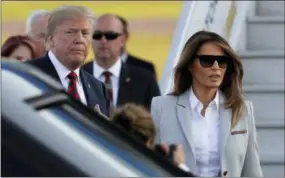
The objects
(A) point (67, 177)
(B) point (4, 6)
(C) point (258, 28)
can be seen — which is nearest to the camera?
(A) point (67, 177)

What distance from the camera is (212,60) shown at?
6.51m

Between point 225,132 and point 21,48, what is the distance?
243 centimetres

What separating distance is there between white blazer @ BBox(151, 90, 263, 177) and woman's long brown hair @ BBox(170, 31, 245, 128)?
39 millimetres

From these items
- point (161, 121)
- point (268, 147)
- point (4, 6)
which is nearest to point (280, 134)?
point (268, 147)

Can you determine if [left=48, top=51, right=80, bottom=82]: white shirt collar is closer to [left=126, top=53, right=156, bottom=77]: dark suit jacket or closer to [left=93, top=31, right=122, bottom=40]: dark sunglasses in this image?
[left=93, top=31, right=122, bottom=40]: dark sunglasses

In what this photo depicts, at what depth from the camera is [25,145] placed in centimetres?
386

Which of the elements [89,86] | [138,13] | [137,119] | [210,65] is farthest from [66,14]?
[138,13]

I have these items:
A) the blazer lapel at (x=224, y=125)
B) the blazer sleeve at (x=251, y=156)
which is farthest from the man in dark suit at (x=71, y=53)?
the blazer sleeve at (x=251, y=156)

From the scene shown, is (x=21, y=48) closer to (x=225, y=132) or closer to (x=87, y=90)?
(x=87, y=90)

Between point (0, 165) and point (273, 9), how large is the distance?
22.4 ft

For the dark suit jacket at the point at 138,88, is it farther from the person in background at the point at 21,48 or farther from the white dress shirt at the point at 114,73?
the person in background at the point at 21,48

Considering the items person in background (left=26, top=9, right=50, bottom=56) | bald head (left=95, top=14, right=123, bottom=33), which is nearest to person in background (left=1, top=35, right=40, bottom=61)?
person in background (left=26, top=9, right=50, bottom=56)

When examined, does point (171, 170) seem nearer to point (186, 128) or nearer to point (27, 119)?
point (27, 119)

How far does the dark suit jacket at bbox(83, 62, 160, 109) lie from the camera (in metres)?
8.62
